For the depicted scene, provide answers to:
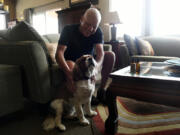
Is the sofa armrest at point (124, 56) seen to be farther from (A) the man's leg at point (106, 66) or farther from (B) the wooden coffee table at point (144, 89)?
(B) the wooden coffee table at point (144, 89)

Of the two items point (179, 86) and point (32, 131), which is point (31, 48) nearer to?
point (32, 131)

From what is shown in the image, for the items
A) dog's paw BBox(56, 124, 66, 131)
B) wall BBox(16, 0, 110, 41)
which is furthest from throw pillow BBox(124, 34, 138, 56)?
wall BBox(16, 0, 110, 41)

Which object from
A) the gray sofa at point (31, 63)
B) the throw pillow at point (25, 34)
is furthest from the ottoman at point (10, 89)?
the throw pillow at point (25, 34)

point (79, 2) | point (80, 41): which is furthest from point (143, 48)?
point (79, 2)

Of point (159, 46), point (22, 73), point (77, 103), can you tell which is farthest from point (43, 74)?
point (159, 46)

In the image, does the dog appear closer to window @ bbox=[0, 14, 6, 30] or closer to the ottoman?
the ottoman

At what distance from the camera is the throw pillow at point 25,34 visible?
1.49 meters

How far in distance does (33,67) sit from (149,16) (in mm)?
3029

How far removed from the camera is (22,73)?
146 cm

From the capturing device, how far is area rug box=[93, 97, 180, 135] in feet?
4.04

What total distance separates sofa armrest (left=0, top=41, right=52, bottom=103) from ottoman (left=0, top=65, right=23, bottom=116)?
0.07 m

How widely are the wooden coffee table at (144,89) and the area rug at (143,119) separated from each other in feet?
0.51

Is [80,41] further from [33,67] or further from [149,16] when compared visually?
[149,16]

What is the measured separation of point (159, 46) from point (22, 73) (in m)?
2.31
